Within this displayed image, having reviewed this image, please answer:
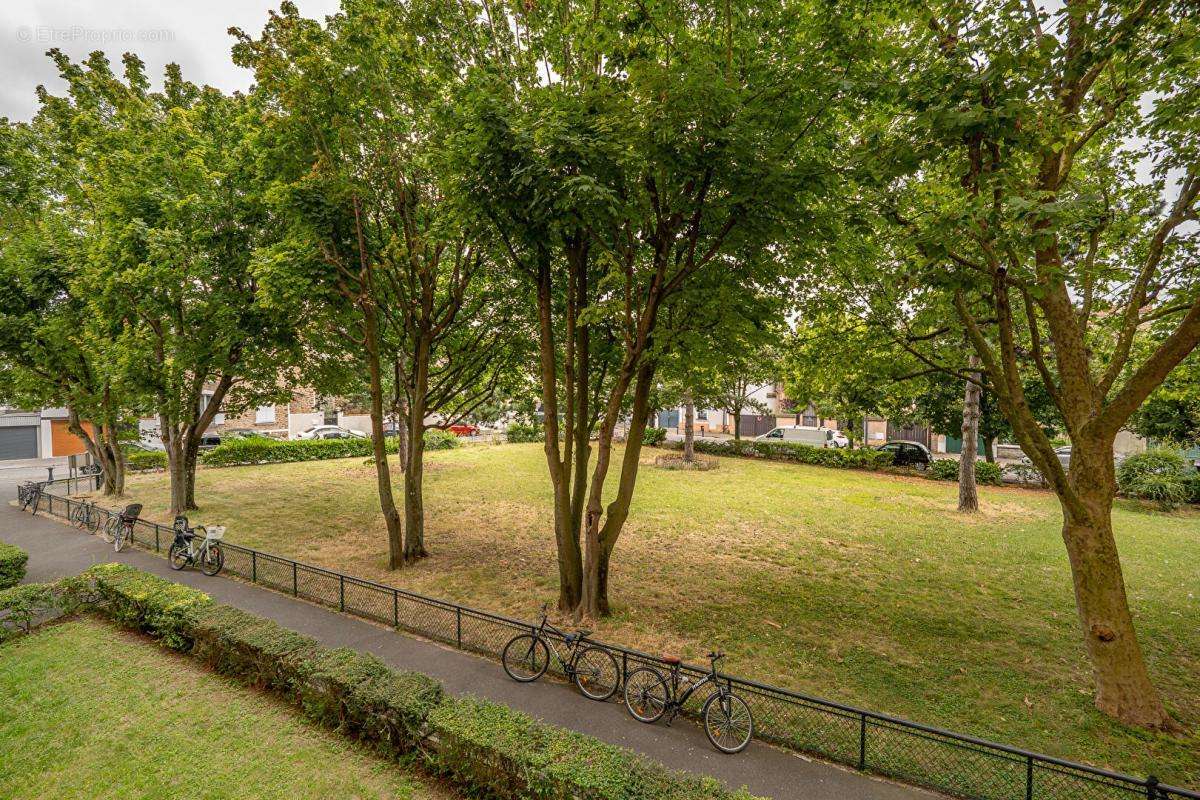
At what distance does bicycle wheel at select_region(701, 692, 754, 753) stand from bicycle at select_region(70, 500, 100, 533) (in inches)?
735

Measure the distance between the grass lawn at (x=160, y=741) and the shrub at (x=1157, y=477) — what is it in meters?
27.4

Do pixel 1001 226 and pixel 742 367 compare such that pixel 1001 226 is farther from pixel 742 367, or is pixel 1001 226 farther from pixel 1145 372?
pixel 742 367

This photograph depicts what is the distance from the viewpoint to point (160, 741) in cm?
612

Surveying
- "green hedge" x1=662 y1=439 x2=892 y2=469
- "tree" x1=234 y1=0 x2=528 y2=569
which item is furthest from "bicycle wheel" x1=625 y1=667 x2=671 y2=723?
"green hedge" x1=662 y1=439 x2=892 y2=469

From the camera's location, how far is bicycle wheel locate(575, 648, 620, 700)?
724 cm

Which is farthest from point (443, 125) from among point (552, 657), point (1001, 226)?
point (552, 657)

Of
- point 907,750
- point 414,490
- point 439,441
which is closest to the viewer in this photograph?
point 907,750

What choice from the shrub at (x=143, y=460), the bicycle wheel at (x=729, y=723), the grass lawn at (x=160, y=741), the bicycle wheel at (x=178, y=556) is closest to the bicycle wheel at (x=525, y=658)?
the grass lawn at (x=160, y=741)

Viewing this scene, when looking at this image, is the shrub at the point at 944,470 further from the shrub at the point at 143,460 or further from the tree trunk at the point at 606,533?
the shrub at the point at 143,460

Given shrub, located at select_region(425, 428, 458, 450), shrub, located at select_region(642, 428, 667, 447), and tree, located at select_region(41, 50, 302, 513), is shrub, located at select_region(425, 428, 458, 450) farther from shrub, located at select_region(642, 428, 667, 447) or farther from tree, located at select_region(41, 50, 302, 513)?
tree, located at select_region(41, 50, 302, 513)

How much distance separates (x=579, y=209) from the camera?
7586 mm

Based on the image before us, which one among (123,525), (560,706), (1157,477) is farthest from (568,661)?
(1157,477)

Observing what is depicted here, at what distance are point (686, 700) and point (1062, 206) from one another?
6.90m

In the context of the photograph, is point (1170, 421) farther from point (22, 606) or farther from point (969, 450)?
point (22, 606)
